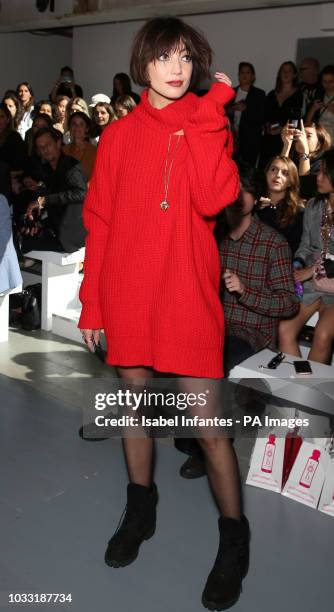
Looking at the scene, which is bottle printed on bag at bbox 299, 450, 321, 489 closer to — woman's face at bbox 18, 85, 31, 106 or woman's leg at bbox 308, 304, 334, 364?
woman's leg at bbox 308, 304, 334, 364

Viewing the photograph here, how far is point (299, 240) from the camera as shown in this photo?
4043 mm

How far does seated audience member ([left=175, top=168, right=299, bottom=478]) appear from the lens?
2982mm

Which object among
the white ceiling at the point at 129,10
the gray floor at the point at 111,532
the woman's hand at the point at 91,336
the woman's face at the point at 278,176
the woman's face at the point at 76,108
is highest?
the white ceiling at the point at 129,10

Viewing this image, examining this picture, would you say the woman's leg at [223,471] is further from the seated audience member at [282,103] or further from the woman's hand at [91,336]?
the seated audience member at [282,103]

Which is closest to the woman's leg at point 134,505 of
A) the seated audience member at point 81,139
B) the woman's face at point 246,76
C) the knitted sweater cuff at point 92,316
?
the knitted sweater cuff at point 92,316

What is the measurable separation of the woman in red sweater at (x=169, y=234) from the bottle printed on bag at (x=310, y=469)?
0.62 meters

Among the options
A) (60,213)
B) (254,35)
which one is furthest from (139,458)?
(254,35)

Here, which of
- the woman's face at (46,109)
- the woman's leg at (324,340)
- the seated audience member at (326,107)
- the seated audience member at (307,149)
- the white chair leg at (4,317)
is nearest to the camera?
the woman's leg at (324,340)

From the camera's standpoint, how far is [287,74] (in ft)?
21.5

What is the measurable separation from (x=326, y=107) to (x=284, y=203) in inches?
86.9

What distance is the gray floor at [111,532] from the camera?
6.72ft

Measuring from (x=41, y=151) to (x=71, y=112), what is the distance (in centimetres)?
141

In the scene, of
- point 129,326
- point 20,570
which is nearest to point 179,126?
point 129,326

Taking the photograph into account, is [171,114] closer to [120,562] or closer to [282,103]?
[120,562]
